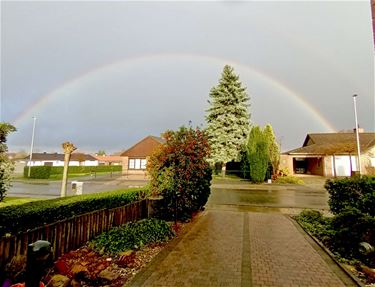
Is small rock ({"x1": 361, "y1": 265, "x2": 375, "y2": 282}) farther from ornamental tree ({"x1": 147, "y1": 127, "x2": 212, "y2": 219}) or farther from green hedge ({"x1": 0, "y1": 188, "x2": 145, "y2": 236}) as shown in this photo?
green hedge ({"x1": 0, "y1": 188, "x2": 145, "y2": 236})

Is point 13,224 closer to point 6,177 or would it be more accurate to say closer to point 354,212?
point 6,177

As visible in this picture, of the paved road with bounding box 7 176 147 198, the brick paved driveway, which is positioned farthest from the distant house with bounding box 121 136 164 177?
the brick paved driveway

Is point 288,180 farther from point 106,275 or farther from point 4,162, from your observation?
point 4,162

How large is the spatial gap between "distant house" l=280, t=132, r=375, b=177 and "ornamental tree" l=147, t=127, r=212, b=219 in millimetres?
22236

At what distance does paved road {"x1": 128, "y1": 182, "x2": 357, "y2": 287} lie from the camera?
4.89 m

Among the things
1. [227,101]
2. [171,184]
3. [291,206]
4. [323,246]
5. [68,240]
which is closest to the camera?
[68,240]

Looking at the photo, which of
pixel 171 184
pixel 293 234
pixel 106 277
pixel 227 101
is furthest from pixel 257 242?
pixel 227 101

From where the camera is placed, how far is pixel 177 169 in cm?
944

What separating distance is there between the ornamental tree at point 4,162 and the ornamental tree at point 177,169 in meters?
4.54

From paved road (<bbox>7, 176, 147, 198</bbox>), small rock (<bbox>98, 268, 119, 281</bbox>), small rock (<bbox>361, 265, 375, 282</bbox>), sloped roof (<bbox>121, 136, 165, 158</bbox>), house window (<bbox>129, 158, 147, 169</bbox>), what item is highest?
sloped roof (<bbox>121, 136, 165, 158</bbox>)

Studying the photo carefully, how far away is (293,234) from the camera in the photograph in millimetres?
8250

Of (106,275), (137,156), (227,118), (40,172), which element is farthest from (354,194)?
(40,172)

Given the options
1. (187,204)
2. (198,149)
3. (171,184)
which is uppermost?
(198,149)

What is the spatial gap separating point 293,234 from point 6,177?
855 cm
